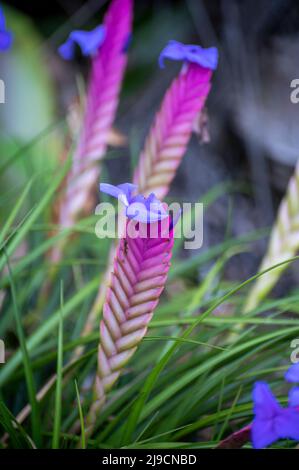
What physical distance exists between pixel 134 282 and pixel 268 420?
15 cm

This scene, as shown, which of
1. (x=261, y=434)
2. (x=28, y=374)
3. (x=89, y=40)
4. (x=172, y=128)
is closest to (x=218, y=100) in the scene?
(x=89, y=40)

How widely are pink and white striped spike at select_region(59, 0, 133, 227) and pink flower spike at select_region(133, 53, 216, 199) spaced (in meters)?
0.11

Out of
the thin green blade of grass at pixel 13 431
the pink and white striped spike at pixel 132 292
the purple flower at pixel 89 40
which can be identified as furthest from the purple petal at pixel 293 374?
the purple flower at pixel 89 40

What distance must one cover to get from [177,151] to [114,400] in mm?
294

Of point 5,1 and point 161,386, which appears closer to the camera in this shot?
point 161,386

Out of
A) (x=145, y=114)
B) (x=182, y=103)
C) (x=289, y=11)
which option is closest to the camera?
(x=182, y=103)

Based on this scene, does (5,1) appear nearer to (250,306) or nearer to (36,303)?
(36,303)

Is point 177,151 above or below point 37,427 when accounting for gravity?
above

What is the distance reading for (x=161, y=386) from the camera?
782 mm

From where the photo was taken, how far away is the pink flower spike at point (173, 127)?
2.35ft

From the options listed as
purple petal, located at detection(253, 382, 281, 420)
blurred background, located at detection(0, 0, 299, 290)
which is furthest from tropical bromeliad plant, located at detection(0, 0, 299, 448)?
blurred background, located at detection(0, 0, 299, 290)

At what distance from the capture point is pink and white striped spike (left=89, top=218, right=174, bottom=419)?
0.54 m

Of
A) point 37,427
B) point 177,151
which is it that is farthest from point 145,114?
point 37,427
